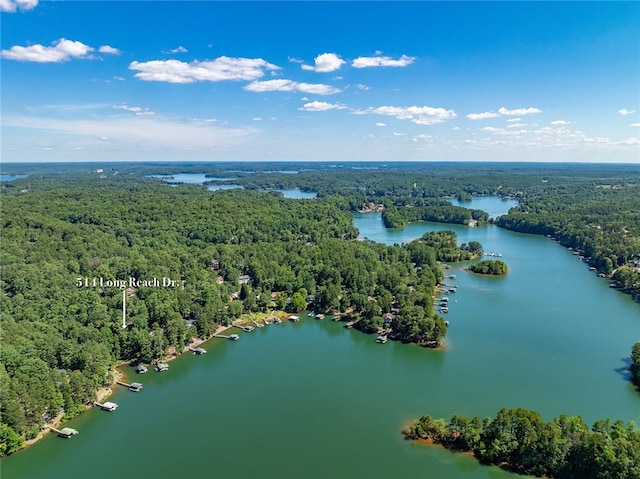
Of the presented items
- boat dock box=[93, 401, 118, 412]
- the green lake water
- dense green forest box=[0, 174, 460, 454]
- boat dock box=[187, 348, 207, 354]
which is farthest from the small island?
boat dock box=[93, 401, 118, 412]

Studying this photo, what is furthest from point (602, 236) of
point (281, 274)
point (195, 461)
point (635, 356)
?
point (195, 461)

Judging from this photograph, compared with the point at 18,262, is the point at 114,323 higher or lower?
lower

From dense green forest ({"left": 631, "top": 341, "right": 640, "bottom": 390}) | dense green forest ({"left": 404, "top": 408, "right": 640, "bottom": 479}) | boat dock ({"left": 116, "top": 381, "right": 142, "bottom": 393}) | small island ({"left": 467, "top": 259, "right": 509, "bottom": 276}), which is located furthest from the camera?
small island ({"left": 467, "top": 259, "right": 509, "bottom": 276})

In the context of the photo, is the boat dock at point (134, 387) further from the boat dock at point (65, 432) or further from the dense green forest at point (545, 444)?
the dense green forest at point (545, 444)

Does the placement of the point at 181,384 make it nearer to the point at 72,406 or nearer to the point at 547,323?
the point at 72,406

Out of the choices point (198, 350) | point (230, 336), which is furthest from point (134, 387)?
point (230, 336)

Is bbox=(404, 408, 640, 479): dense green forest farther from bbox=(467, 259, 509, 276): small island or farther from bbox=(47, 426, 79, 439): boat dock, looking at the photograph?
bbox=(467, 259, 509, 276): small island
